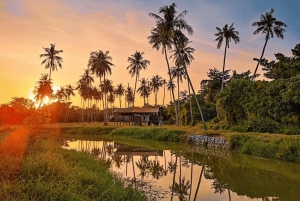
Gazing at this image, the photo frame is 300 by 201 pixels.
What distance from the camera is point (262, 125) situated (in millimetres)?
24734

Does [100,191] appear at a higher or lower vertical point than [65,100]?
lower

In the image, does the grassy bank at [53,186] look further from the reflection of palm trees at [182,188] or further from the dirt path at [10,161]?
the reflection of palm trees at [182,188]

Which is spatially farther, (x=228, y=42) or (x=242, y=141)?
(x=228, y=42)

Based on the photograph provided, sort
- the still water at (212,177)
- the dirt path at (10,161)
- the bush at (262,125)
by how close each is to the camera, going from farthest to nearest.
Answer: the bush at (262,125), the still water at (212,177), the dirt path at (10,161)

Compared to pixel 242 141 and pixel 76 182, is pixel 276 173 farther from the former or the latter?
pixel 76 182

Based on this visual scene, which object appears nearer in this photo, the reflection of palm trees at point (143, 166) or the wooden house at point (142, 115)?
the reflection of palm trees at point (143, 166)

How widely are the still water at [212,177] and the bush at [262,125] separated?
660cm

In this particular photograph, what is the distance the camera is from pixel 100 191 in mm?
7902

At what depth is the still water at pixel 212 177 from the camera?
413 inches

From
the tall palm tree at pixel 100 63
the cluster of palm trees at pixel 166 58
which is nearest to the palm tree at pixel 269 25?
the cluster of palm trees at pixel 166 58

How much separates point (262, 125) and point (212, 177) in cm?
1335

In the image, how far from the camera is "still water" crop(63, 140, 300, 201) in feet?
34.4

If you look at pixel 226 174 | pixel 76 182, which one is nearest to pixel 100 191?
pixel 76 182

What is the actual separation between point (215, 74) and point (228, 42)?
1828cm
